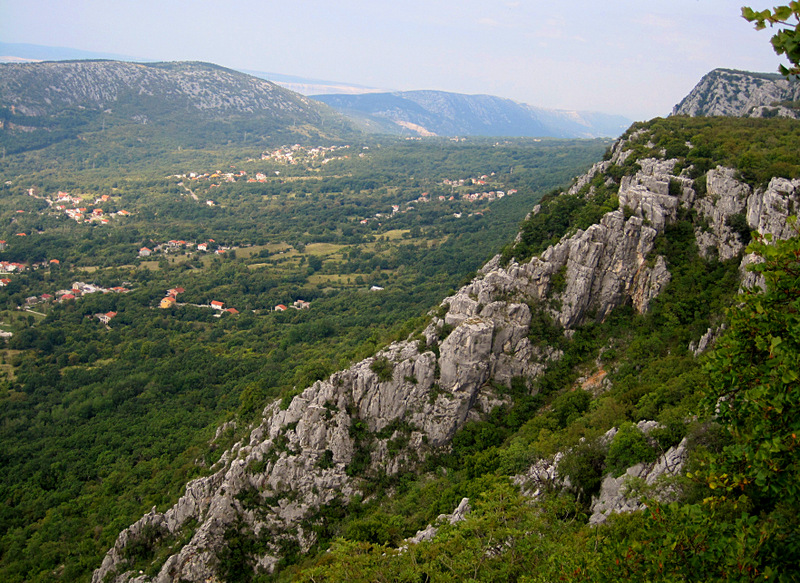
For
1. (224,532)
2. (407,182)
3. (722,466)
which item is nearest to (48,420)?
(224,532)

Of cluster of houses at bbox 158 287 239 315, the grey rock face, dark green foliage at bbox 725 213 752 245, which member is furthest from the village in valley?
the grey rock face

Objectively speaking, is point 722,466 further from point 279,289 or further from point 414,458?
point 279,289

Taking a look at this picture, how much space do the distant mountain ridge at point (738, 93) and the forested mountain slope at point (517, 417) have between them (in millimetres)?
50709

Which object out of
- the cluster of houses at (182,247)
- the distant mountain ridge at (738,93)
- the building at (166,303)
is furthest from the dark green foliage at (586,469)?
the cluster of houses at (182,247)

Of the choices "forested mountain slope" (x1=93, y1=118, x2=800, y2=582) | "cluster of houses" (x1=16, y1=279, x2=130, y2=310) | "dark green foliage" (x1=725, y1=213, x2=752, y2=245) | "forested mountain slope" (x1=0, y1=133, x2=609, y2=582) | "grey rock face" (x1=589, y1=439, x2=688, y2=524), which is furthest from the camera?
"cluster of houses" (x1=16, y1=279, x2=130, y2=310)

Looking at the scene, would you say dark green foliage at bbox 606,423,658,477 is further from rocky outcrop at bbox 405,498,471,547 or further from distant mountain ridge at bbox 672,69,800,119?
distant mountain ridge at bbox 672,69,800,119

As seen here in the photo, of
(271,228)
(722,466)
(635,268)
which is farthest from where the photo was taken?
(271,228)

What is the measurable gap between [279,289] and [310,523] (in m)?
67.0

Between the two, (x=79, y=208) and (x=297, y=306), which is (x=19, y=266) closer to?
(x=79, y=208)

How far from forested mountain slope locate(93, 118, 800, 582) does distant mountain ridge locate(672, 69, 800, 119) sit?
1996 inches

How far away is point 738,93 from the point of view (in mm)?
92562

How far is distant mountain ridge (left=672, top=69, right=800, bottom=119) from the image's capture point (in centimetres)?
8344

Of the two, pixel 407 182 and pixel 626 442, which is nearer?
pixel 626 442

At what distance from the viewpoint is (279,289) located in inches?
3716
